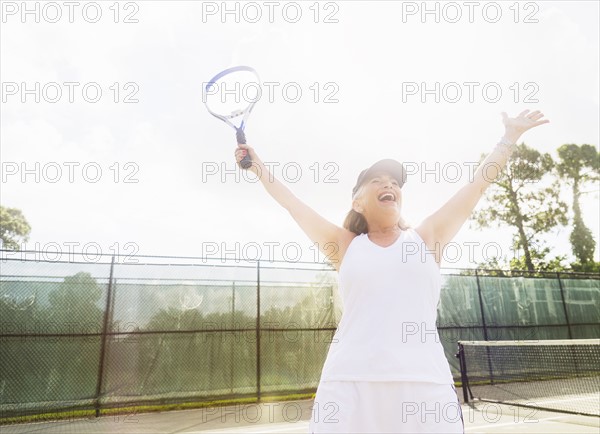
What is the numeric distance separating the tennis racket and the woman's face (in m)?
1.38

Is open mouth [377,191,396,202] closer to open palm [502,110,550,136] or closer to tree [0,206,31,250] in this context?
open palm [502,110,550,136]

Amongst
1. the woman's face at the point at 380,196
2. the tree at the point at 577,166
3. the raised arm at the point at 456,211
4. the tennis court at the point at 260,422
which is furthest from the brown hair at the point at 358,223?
the tree at the point at 577,166

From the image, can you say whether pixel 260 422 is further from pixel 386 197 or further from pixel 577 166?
pixel 577 166

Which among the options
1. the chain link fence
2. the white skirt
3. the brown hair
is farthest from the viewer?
the chain link fence

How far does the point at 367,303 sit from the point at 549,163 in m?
32.0

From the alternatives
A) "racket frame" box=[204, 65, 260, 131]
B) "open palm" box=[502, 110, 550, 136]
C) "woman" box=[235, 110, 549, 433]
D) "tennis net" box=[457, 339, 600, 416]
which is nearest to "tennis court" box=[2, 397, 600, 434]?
"tennis net" box=[457, 339, 600, 416]

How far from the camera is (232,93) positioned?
139 inches

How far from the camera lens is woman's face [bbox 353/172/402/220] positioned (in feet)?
6.97

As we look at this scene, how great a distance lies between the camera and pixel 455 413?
167 cm

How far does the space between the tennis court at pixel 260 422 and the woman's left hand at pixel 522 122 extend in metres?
6.23

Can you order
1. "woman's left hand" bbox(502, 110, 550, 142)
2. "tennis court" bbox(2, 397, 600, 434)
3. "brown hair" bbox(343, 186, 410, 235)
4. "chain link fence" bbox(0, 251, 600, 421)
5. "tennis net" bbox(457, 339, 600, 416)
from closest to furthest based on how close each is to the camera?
1. "brown hair" bbox(343, 186, 410, 235)
2. "woman's left hand" bbox(502, 110, 550, 142)
3. "tennis court" bbox(2, 397, 600, 434)
4. "chain link fence" bbox(0, 251, 600, 421)
5. "tennis net" bbox(457, 339, 600, 416)

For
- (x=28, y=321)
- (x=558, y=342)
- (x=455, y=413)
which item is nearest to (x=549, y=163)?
(x=558, y=342)

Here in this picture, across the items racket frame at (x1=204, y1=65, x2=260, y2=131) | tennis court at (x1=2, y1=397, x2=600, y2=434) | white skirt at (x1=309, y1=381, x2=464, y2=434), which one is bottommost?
tennis court at (x1=2, y1=397, x2=600, y2=434)

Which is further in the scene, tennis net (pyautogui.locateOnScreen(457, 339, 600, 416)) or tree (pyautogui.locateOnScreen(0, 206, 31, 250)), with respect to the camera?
tree (pyautogui.locateOnScreen(0, 206, 31, 250))
